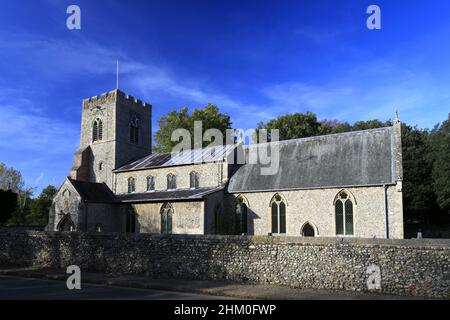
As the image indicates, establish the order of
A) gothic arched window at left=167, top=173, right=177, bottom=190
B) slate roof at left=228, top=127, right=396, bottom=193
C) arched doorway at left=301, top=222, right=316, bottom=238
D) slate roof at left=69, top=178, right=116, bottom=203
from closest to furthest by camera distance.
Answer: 1. slate roof at left=228, top=127, right=396, bottom=193
2. arched doorway at left=301, top=222, right=316, bottom=238
3. slate roof at left=69, top=178, right=116, bottom=203
4. gothic arched window at left=167, top=173, right=177, bottom=190

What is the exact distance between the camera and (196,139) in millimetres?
53750

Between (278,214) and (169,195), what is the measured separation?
9.40 meters

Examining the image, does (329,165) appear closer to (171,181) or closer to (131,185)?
(171,181)

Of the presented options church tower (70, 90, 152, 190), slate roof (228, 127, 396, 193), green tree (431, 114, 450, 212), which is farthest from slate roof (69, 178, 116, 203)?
green tree (431, 114, 450, 212)

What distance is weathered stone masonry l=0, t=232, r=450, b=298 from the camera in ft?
42.3

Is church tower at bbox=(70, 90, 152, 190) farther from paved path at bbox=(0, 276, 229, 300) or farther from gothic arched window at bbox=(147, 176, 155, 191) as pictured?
paved path at bbox=(0, 276, 229, 300)

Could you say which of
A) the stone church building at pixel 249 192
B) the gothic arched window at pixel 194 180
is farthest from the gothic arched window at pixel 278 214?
the gothic arched window at pixel 194 180

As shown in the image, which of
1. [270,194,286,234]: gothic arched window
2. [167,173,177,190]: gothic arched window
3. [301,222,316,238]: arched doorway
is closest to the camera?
[301,222,316,238]: arched doorway

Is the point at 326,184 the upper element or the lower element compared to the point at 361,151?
lower

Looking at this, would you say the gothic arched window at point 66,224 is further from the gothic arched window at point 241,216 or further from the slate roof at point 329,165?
the gothic arched window at point 241,216

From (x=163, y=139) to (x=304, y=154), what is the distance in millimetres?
30697

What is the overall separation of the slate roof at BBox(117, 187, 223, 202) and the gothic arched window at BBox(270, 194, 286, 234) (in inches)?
182
